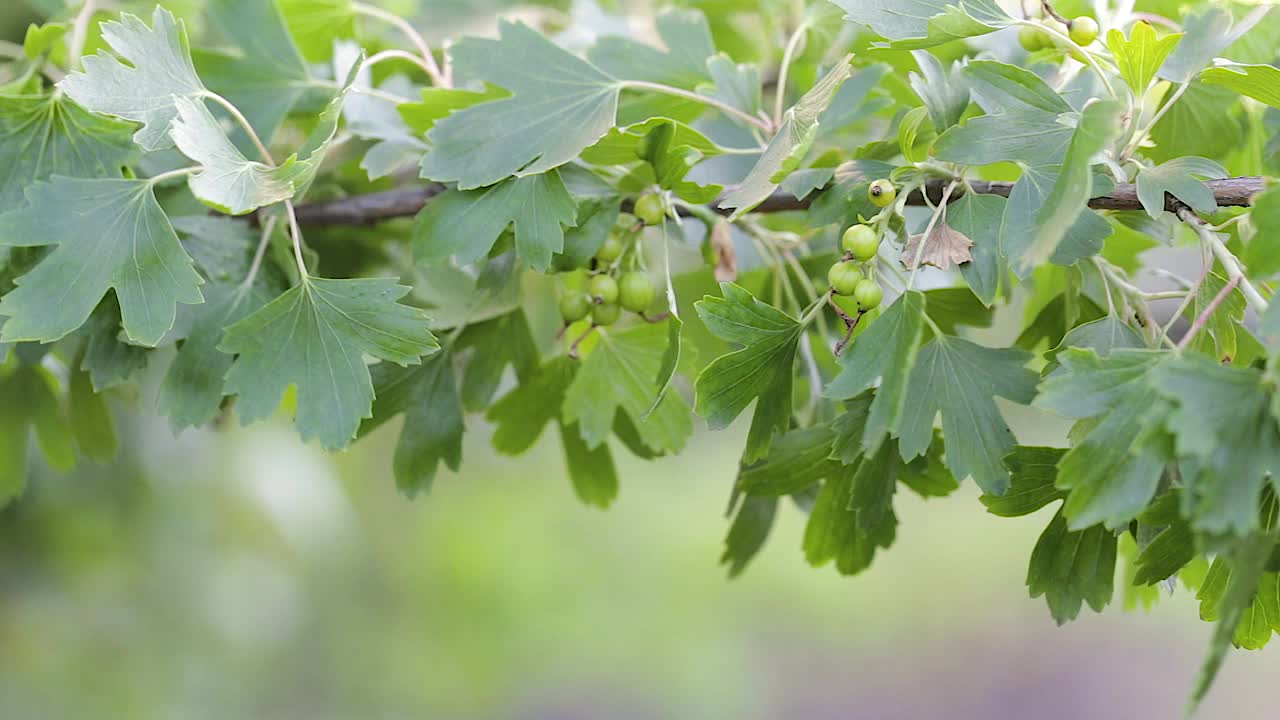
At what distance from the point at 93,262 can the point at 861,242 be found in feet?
1.18

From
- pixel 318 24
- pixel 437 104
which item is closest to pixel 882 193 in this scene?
pixel 437 104

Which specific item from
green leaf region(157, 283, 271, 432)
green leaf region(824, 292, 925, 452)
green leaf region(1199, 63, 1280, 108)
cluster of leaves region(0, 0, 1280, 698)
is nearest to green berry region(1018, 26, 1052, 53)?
cluster of leaves region(0, 0, 1280, 698)

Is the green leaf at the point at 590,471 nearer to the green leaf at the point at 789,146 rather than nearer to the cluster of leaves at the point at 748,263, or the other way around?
the cluster of leaves at the point at 748,263

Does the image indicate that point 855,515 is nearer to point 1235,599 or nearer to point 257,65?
point 1235,599

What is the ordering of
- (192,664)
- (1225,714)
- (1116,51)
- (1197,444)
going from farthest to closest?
(1225,714), (192,664), (1116,51), (1197,444)

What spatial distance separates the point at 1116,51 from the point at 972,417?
18 cm

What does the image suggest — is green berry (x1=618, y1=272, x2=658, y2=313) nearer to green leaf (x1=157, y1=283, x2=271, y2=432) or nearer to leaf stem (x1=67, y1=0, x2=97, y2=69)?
green leaf (x1=157, y1=283, x2=271, y2=432)

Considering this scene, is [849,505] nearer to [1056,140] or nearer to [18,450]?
[1056,140]

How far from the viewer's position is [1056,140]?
434mm

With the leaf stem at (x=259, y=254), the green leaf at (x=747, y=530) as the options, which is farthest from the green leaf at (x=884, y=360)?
the leaf stem at (x=259, y=254)

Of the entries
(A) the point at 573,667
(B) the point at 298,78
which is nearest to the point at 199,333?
(B) the point at 298,78

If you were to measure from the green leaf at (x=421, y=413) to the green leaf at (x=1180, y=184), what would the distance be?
15.1 inches

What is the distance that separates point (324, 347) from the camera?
0.47 metres

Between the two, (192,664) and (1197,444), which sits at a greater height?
(1197,444)
